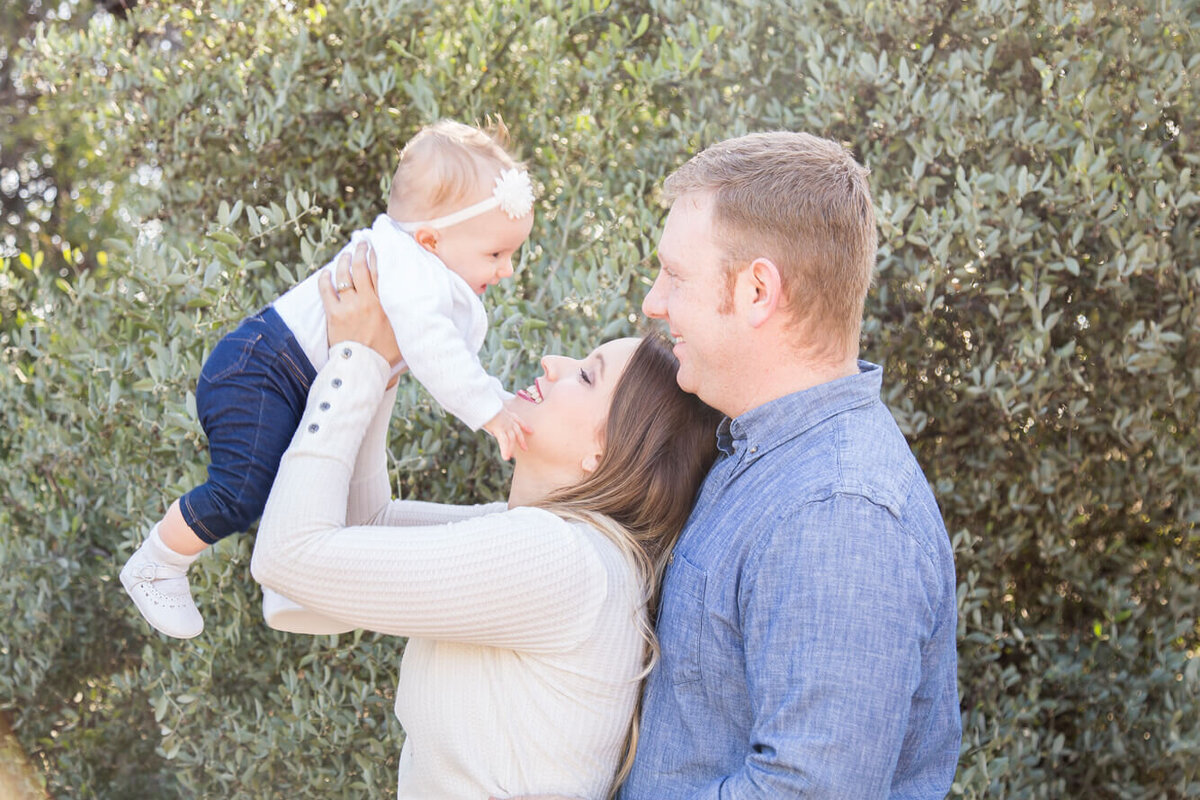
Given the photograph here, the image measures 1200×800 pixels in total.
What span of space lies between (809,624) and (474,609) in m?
0.63

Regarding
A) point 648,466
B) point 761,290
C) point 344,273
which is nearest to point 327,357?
point 344,273

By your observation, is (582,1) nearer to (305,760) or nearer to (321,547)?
(321,547)

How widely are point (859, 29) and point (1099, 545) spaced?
197 centimetres

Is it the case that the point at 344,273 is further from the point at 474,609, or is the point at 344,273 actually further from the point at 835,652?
the point at 835,652

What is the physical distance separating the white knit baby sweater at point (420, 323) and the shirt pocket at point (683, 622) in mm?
662

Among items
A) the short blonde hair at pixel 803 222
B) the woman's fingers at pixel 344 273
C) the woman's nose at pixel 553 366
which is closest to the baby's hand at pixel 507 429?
the woman's nose at pixel 553 366

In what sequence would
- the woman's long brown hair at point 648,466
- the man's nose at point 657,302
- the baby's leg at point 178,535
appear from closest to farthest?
the man's nose at point 657,302 < the woman's long brown hair at point 648,466 < the baby's leg at point 178,535

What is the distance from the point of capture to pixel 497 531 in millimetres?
1989

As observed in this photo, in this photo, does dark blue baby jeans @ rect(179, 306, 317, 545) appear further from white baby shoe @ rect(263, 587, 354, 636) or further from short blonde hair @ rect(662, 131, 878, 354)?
short blonde hair @ rect(662, 131, 878, 354)

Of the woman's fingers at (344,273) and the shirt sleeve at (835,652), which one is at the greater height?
the woman's fingers at (344,273)

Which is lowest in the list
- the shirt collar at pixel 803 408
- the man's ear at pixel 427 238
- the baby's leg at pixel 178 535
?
the baby's leg at pixel 178 535

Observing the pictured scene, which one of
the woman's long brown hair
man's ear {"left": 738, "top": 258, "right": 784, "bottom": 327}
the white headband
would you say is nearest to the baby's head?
the white headband

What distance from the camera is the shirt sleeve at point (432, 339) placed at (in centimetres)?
238

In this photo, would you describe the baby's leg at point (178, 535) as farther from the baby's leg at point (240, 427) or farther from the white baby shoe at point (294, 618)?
the white baby shoe at point (294, 618)
